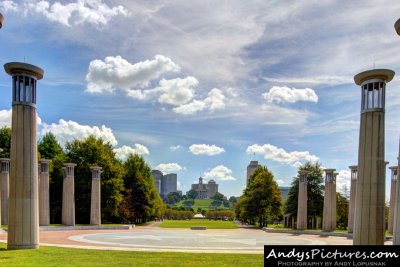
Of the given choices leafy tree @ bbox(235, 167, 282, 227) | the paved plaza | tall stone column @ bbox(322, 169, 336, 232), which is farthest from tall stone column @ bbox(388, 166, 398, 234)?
leafy tree @ bbox(235, 167, 282, 227)

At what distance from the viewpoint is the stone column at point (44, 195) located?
1575 inches

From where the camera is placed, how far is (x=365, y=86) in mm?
18141

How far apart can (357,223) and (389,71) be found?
7.58m

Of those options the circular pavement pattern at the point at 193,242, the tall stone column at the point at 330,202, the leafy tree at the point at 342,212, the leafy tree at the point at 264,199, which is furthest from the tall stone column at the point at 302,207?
the leafy tree at the point at 342,212

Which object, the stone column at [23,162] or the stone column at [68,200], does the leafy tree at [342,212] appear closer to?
the stone column at [68,200]

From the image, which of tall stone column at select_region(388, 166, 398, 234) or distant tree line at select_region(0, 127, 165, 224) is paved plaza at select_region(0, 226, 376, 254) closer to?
tall stone column at select_region(388, 166, 398, 234)

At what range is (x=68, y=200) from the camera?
141 ft

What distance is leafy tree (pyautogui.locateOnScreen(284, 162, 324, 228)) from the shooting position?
5253 cm

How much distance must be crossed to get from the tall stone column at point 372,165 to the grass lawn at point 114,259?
17.7ft

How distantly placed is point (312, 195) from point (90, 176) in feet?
108

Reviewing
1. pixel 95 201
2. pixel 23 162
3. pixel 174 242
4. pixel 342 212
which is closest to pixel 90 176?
pixel 95 201

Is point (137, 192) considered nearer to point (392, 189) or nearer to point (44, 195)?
point (44, 195)

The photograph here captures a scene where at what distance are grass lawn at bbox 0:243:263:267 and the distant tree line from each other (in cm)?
3442

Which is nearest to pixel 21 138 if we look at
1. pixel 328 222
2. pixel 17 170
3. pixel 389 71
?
pixel 17 170
